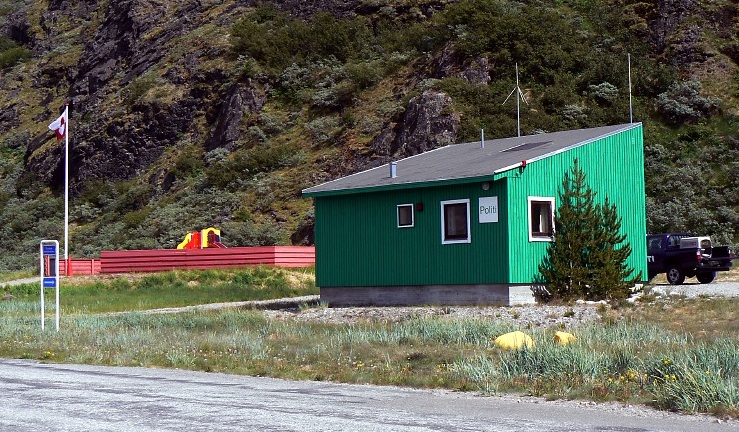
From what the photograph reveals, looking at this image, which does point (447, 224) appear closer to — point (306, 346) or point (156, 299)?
point (306, 346)

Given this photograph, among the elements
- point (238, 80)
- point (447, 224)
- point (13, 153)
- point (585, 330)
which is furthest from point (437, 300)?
point (13, 153)

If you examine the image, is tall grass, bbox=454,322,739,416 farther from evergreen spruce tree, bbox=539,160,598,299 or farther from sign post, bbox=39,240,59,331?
sign post, bbox=39,240,59,331

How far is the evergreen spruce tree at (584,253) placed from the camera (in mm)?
26406

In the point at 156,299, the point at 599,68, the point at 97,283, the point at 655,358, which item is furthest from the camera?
the point at 599,68

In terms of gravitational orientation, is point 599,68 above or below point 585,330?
above

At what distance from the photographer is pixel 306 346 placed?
752 inches

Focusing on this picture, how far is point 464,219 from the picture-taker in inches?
1075

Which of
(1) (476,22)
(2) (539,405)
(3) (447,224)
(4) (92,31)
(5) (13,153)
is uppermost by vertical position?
(4) (92,31)

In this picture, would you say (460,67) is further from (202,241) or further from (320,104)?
(202,241)

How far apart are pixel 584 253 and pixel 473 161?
4.44 m

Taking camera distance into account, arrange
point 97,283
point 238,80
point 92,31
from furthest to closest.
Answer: point 92,31
point 238,80
point 97,283

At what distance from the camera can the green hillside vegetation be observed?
164ft

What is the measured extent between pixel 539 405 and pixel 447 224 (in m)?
15.6

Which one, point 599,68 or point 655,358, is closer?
point 655,358
